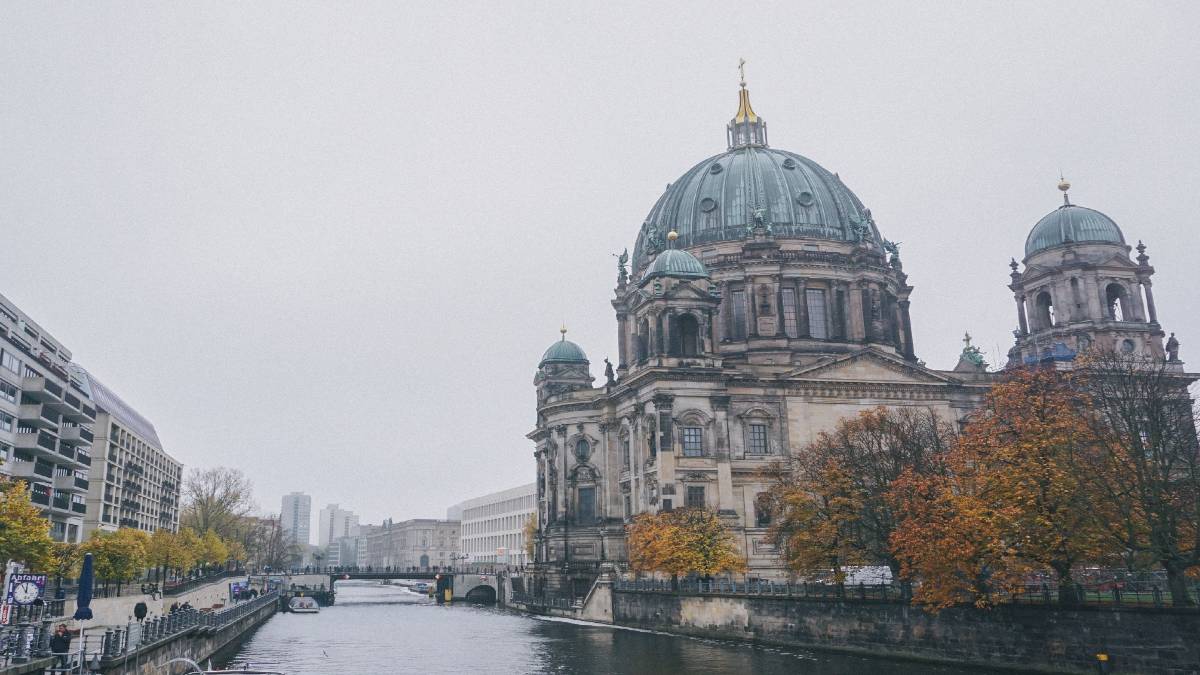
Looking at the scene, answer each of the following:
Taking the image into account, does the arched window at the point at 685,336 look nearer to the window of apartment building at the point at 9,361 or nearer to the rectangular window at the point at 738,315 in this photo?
the rectangular window at the point at 738,315

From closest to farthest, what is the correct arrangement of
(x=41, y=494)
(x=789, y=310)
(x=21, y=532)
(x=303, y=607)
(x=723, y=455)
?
1. (x=21, y=532)
2. (x=723, y=455)
3. (x=41, y=494)
4. (x=789, y=310)
5. (x=303, y=607)

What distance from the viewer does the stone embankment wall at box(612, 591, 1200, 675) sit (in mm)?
37781

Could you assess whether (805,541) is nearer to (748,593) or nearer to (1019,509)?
(748,593)

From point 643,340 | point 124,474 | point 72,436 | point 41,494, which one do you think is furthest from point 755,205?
point 124,474

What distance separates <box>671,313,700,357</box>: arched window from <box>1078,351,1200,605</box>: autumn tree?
38226mm

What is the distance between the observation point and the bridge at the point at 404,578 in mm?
135625

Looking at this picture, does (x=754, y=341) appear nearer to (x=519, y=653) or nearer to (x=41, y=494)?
(x=519, y=653)

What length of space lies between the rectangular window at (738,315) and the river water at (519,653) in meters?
27.9

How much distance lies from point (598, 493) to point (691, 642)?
107 feet

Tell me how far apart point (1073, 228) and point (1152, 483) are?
55839mm

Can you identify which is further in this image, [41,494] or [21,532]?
[41,494]

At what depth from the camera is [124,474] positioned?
4695 inches

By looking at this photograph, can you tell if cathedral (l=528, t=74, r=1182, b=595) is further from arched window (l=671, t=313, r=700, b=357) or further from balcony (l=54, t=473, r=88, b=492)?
balcony (l=54, t=473, r=88, b=492)

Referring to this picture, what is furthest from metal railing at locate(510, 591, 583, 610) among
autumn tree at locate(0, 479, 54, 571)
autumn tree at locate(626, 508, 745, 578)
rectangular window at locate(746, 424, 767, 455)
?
autumn tree at locate(0, 479, 54, 571)
